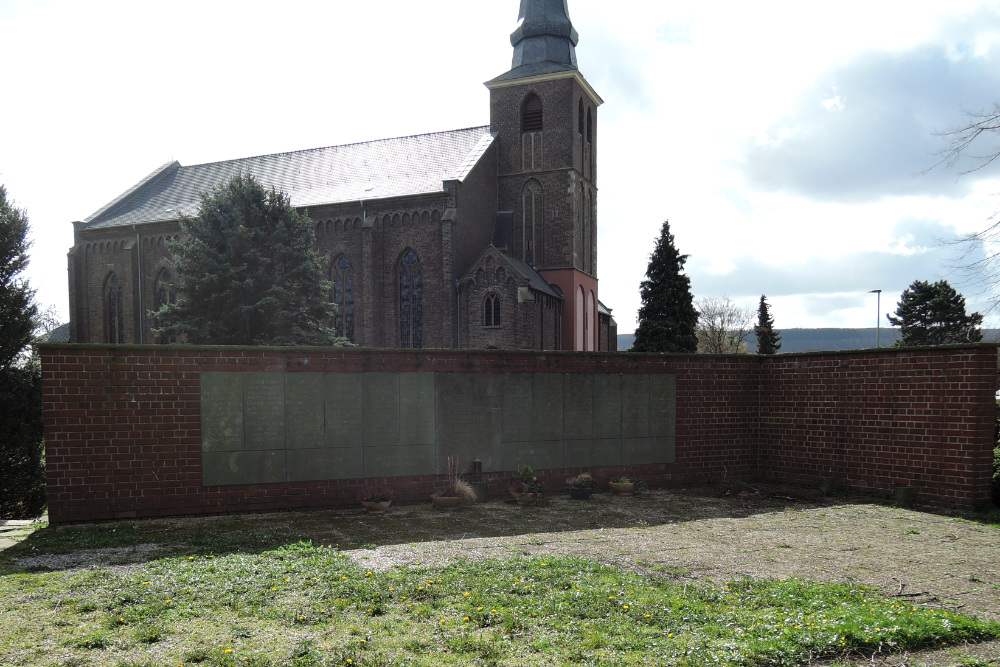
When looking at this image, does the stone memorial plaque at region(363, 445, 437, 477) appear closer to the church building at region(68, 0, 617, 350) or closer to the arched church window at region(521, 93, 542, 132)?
the church building at region(68, 0, 617, 350)

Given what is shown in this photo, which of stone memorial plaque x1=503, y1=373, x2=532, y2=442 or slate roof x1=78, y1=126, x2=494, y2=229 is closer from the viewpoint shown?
stone memorial plaque x1=503, y1=373, x2=532, y2=442

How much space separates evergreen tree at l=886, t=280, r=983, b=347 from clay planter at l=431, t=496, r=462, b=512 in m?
50.1

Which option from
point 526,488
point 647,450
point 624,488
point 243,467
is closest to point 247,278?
point 243,467

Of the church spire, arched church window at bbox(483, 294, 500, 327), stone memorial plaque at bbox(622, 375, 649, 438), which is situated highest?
the church spire

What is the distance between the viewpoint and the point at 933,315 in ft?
173

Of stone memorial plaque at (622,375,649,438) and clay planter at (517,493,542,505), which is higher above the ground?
stone memorial plaque at (622,375,649,438)

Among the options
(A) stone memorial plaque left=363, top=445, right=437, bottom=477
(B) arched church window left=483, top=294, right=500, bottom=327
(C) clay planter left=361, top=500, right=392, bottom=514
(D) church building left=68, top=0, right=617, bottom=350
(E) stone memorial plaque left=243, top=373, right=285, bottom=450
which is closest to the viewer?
(C) clay planter left=361, top=500, right=392, bottom=514

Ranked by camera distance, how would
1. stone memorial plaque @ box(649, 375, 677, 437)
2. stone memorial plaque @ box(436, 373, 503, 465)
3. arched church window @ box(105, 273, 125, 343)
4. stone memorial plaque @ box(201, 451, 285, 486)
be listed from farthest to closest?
arched church window @ box(105, 273, 125, 343) < stone memorial plaque @ box(649, 375, 677, 437) < stone memorial plaque @ box(436, 373, 503, 465) < stone memorial plaque @ box(201, 451, 285, 486)

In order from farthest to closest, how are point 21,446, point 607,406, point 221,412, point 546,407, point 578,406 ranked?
point 21,446 < point 607,406 < point 578,406 < point 546,407 < point 221,412

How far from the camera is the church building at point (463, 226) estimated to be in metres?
30.0

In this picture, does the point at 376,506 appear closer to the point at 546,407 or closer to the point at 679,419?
the point at 546,407

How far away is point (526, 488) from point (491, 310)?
19583mm

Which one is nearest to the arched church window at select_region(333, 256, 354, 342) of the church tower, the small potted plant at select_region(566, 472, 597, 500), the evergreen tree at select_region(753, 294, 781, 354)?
the church tower

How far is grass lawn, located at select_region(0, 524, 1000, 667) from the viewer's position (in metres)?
4.33
